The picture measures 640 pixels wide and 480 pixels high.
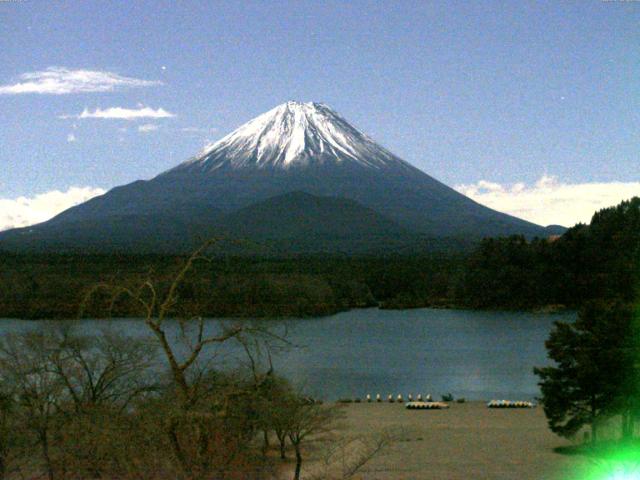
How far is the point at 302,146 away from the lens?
12444 centimetres

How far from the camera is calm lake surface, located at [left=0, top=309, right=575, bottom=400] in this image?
80.6 ft

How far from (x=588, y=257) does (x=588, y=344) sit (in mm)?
43291

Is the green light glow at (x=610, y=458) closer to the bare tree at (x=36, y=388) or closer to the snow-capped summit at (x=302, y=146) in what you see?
the bare tree at (x=36, y=388)

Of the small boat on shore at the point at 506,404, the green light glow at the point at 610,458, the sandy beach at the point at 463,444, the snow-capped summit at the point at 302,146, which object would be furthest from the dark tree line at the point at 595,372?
the snow-capped summit at the point at 302,146

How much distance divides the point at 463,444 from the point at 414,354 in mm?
17677

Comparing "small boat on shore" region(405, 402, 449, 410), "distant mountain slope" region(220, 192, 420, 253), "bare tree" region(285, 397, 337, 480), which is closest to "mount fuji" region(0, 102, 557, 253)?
"distant mountain slope" region(220, 192, 420, 253)

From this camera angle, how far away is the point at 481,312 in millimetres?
53469

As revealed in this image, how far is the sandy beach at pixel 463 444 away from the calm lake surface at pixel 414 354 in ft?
6.27

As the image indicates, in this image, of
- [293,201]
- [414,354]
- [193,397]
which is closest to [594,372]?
[193,397]

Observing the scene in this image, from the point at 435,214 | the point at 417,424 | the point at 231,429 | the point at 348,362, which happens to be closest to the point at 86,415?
the point at 231,429

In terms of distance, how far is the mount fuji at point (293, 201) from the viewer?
9412 centimetres

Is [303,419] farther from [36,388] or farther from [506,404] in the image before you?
[506,404]

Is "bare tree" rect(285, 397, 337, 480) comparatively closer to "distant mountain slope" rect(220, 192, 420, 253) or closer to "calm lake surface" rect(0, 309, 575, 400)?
"calm lake surface" rect(0, 309, 575, 400)

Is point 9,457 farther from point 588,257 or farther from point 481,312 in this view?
point 588,257
